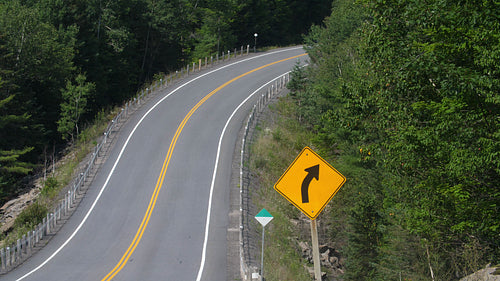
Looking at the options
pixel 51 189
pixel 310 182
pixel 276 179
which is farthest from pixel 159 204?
pixel 310 182

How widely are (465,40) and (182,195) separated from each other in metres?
21.5

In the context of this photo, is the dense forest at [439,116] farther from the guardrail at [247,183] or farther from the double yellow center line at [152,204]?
the double yellow center line at [152,204]

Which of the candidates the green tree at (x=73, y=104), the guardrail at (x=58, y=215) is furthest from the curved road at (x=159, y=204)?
the green tree at (x=73, y=104)

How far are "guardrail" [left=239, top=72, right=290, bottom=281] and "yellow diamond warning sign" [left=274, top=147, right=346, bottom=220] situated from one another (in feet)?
31.9

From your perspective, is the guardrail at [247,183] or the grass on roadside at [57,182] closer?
the guardrail at [247,183]

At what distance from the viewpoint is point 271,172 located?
35.9 metres

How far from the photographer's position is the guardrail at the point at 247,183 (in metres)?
20.1

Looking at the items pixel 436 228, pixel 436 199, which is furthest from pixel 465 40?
pixel 436 228

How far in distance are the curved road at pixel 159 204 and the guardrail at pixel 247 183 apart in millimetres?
936

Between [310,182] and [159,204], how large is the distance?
22754 millimetres

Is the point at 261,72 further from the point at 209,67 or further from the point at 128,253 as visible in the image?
the point at 128,253

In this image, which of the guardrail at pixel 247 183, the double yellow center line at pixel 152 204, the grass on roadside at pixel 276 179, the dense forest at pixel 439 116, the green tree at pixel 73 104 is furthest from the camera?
the green tree at pixel 73 104

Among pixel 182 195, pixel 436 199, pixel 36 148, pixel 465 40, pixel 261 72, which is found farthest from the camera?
pixel 261 72

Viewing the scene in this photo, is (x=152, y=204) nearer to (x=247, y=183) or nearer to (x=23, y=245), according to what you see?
(x=247, y=183)
